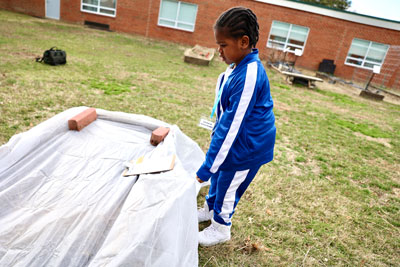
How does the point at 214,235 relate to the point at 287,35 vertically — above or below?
below

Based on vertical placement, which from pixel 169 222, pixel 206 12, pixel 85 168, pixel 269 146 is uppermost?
pixel 206 12

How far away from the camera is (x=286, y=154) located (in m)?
3.99

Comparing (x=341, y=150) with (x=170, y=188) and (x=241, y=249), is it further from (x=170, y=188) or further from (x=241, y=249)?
(x=170, y=188)

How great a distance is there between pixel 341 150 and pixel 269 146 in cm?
351

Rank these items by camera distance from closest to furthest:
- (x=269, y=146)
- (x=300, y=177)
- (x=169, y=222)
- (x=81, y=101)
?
(x=169, y=222) → (x=269, y=146) → (x=300, y=177) → (x=81, y=101)

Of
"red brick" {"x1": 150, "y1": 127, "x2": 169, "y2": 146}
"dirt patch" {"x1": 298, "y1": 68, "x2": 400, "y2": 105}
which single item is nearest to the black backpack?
"red brick" {"x1": 150, "y1": 127, "x2": 169, "y2": 146}

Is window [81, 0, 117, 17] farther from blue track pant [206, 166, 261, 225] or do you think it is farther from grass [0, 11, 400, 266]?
blue track pant [206, 166, 261, 225]

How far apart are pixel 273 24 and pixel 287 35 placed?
1258 mm

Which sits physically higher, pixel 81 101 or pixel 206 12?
pixel 206 12

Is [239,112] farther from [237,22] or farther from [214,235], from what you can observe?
[214,235]

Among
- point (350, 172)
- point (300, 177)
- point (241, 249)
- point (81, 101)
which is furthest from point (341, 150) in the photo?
point (81, 101)

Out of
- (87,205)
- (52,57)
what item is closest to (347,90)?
(52,57)

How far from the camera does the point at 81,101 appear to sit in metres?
4.40

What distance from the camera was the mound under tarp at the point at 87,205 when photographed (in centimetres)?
137
